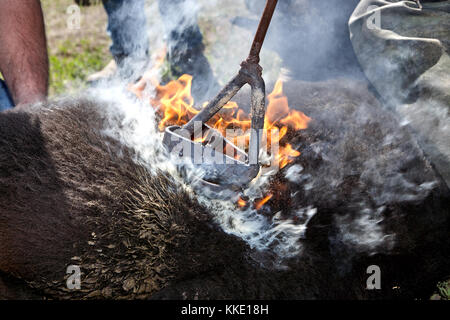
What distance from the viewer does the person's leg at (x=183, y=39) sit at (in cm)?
341

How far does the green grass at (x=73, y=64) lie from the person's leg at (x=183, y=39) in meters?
0.86

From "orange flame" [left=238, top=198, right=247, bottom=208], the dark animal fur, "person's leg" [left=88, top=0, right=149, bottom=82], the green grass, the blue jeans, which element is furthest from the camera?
the green grass

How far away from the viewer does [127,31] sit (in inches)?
135

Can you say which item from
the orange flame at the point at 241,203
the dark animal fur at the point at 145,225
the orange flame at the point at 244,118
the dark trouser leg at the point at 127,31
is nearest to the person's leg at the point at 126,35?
the dark trouser leg at the point at 127,31

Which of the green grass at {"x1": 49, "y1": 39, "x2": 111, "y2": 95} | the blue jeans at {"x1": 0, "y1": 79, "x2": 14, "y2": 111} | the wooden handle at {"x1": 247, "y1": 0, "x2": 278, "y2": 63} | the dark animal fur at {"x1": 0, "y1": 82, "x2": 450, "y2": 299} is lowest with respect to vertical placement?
the dark animal fur at {"x1": 0, "y1": 82, "x2": 450, "y2": 299}

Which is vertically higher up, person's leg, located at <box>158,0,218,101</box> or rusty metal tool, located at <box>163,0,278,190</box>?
person's leg, located at <box>158,0,218,101</box>

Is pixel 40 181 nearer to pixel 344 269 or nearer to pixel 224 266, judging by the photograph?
pixel 224 266

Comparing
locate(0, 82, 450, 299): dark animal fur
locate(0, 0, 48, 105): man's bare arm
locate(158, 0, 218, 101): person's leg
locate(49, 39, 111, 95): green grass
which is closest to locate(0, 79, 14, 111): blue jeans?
locate(0, 0, 48, 105): man's bare arm

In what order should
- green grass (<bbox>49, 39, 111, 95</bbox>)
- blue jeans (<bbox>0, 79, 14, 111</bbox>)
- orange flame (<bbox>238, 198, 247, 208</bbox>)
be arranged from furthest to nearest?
green grass (<bbox>49, 39, 111, 95</bbox>) → blue jeans (<bbox>0, 79, 14, 111</bbox>) → orange flame (<bbox>238, 198, 247, 208</bbox>)

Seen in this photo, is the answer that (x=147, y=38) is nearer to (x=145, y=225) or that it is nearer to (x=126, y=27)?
(x=126, y=27)

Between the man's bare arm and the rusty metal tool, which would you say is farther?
the man's bare arm

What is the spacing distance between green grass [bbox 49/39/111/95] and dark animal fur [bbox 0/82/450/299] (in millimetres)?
2384

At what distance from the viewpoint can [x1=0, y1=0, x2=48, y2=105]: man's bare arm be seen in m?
2.26

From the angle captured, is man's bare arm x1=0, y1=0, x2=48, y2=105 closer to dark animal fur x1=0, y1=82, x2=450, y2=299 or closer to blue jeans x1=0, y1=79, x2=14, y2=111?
blue jeans x1=0, y1=79, x2=14, y2=111
